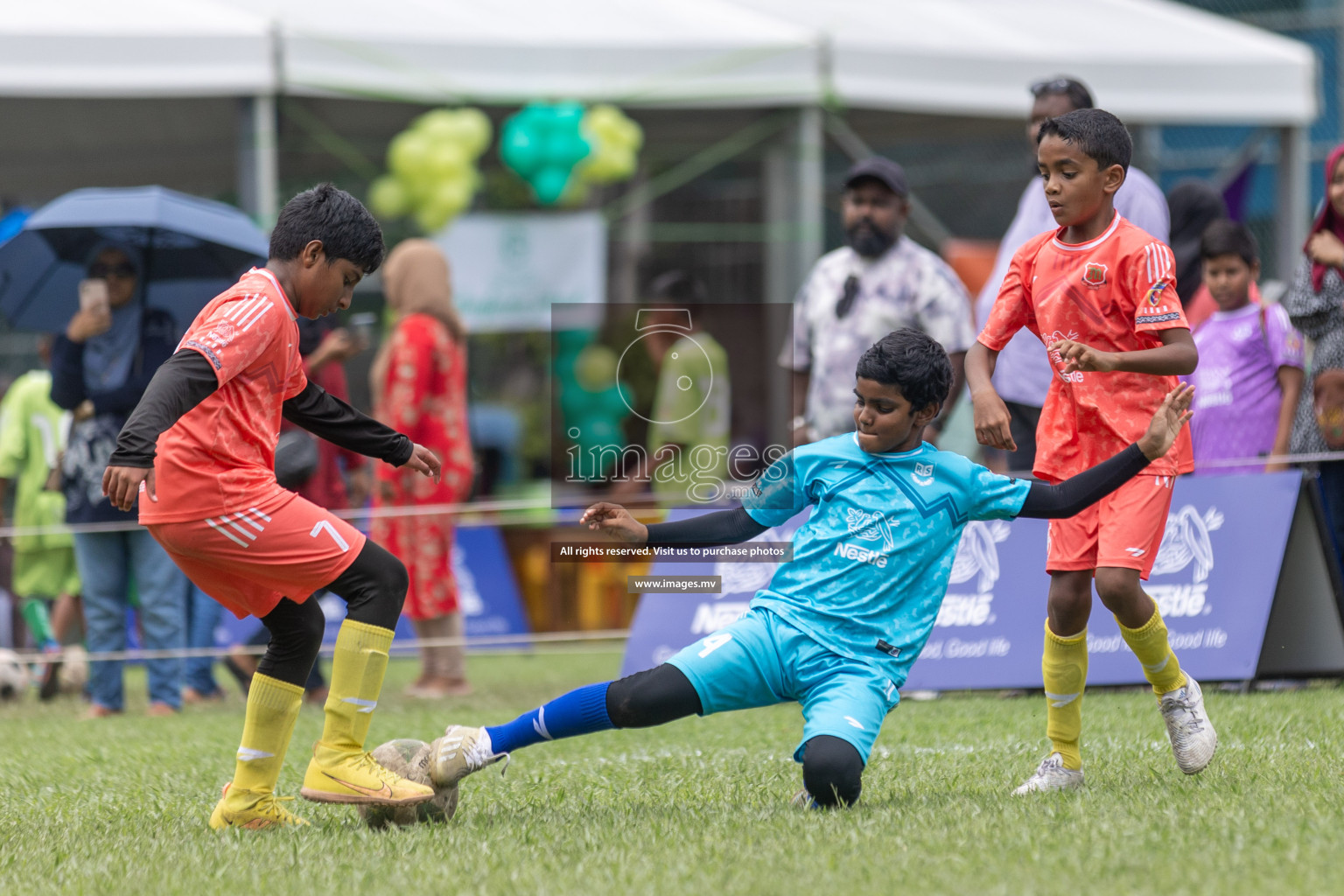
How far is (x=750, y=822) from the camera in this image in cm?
381

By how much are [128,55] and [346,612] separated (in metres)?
7.33

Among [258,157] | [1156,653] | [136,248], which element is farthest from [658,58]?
[1156,653]

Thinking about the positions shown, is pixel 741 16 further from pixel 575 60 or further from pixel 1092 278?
pixel 1092 278

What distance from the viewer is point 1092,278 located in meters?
4.28

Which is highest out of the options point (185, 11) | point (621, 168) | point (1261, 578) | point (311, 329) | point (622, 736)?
point (185, 11)

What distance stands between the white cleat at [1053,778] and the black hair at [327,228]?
224cm

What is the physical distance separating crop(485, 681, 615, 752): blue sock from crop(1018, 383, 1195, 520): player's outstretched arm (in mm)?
1183

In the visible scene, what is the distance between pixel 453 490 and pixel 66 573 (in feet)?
8.61

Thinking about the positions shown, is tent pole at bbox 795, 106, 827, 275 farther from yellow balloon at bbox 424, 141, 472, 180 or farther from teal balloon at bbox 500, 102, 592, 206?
yellow balloon at bbox 424, 141, 472, 180

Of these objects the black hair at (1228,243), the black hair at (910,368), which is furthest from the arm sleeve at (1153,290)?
the black hair at (1228,243)

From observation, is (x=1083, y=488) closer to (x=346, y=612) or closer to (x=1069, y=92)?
(x=346, y=612)

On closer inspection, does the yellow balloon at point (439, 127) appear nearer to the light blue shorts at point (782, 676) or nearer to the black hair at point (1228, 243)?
the black hair at point (1228, 243)

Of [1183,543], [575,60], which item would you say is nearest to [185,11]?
[575,60]

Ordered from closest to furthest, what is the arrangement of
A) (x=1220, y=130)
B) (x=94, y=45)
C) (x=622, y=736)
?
1. (x=622, y=736)
2. (x=94, y=45)
3. (x=1220, y=130)
